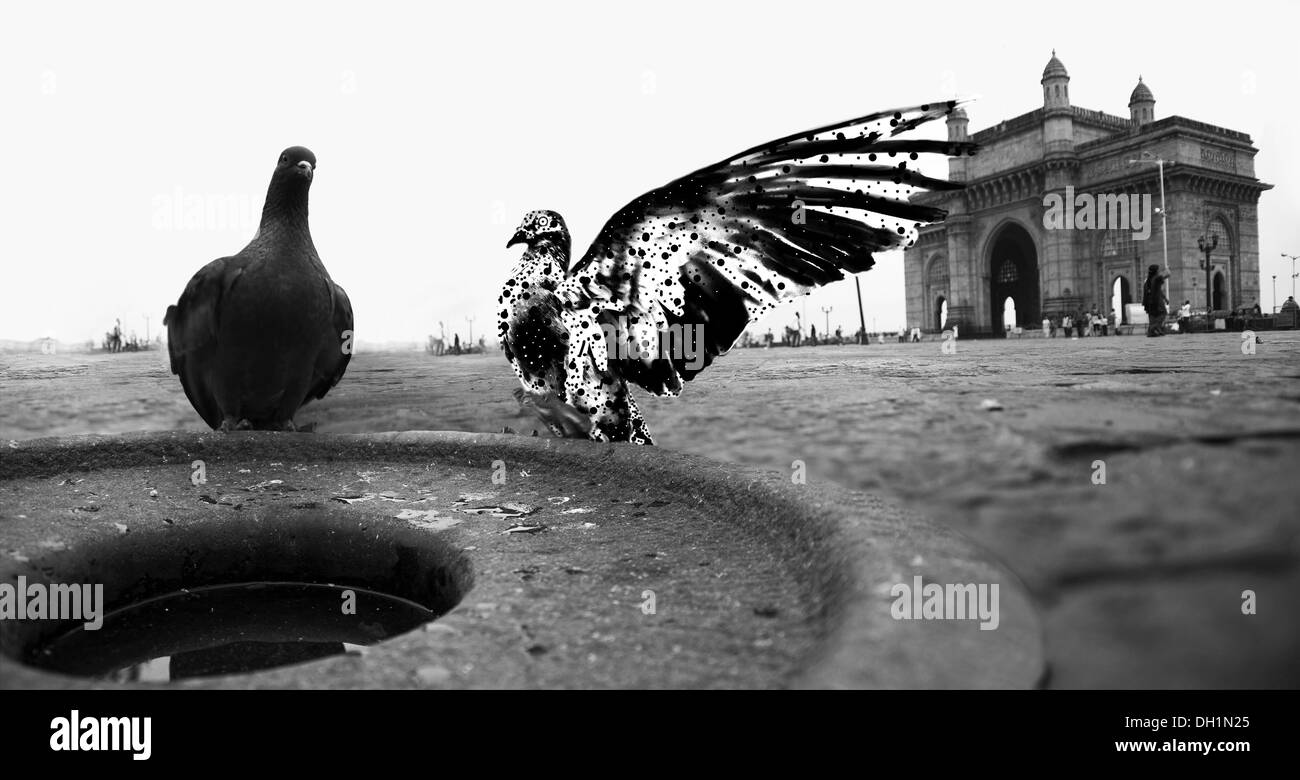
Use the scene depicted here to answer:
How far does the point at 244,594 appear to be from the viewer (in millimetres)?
2818

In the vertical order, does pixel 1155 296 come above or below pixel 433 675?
above

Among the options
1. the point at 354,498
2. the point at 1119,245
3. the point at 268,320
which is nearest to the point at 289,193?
the point at 268,320

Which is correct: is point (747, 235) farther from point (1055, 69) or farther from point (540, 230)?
point (1055, 69)

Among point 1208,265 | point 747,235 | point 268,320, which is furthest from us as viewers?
point 1208,265

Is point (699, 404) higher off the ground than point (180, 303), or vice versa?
point (180, 303)

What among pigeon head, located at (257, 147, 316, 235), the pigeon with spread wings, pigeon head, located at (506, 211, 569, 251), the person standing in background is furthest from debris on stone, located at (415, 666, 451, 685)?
the person standing in background

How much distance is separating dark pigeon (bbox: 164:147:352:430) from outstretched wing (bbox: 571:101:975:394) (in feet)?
5.52

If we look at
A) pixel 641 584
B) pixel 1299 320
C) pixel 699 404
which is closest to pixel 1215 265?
Result: pixel 1299 320

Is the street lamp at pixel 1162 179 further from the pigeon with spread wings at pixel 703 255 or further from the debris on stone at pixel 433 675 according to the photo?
the debris on stone at pixel 433 675

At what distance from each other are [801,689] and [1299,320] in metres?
8.17

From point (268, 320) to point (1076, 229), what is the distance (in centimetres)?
3944

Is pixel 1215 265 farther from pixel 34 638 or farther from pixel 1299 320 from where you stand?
pixel 34 638

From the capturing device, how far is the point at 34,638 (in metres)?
2.25

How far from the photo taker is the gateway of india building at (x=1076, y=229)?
30812 millimetres
